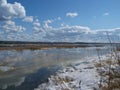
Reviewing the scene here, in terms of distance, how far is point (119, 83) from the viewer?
5086 millimetres

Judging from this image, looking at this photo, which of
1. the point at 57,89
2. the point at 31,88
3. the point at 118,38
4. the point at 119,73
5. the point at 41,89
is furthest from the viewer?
the point at 31,88

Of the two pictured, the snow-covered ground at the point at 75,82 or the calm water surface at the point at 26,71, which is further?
the calm water surface at the point at 26,71

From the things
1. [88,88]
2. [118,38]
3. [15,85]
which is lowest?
[15,85]

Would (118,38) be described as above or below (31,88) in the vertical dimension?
above

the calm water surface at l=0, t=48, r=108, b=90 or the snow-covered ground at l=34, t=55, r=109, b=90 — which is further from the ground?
the snow-covered ground at l=34, t=55, r=109, b=90

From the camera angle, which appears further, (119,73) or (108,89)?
(119,73)

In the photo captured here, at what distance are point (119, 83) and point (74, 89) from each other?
2083 mm

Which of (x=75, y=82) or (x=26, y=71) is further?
(x=26, y=71)

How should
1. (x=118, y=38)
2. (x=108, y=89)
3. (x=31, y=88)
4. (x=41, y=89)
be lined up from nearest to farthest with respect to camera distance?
1. (x=108, y=89)
2. (x=118, y=38)
3. (x=41, y=89)
4. (x=31, y=88)

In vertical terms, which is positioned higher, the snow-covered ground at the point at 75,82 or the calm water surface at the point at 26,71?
the snow-covered ground at the point at 75,82

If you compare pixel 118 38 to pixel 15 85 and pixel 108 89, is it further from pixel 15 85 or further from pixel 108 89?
pixel 15 85

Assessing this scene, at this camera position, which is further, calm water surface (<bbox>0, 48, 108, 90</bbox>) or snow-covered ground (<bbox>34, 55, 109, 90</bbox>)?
calm water surface (<bbox>0, 48, 108, 90</bbox>)

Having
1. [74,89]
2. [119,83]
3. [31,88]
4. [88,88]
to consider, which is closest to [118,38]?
[119,83]

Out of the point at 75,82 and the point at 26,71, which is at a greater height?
the point at 75,82
